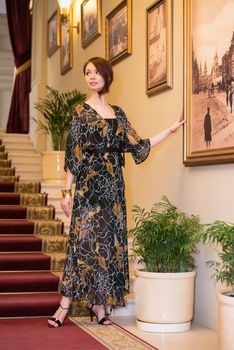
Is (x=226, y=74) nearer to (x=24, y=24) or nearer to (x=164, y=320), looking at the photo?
(x=164, y=320)

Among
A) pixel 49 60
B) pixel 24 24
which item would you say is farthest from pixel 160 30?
pixel 24 24

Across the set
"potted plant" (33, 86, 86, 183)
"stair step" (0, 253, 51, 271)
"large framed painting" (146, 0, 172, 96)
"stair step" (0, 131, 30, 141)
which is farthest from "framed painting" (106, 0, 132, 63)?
"stair step" (0, 131, 30, 141)

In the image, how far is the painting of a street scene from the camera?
419 centimetres

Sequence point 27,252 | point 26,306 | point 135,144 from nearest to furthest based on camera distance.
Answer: point 135,144 → point 26,306 → point 27,252

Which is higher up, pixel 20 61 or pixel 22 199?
pixel 20 61

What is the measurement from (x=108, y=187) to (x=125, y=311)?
41.3 inches

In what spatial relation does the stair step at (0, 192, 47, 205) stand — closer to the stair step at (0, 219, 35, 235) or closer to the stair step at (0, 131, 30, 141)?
the stair step at (0, 219, 35, 235)

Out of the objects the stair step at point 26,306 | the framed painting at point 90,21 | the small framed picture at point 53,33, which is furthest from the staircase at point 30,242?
the framed painting at point 90,21

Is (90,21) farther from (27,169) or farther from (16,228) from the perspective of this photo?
(27,169)

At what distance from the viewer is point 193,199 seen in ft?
15.5

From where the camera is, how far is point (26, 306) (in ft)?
15.8

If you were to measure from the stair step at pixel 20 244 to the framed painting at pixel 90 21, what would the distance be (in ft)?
8.08

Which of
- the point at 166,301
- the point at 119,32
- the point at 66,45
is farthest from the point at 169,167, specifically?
the point at 66,45

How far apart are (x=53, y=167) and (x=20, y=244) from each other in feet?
5.54
